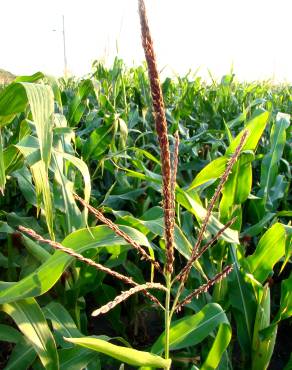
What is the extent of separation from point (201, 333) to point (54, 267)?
0.36m

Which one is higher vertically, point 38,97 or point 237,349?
point 38,97

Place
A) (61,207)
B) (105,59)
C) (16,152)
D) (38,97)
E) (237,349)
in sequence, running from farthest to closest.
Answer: (105,59), (237,349), (61,207), (16,152), (38,97)

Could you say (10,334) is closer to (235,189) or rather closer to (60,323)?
(60,323)

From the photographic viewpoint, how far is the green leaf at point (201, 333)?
2.92 ft

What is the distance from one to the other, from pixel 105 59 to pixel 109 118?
2639 mm

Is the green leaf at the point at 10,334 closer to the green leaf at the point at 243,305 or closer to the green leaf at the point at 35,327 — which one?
the green leaf at the point at 35,327

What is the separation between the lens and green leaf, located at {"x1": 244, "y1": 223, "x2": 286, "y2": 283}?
1.15 meters

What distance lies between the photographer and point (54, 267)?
0.80 metres

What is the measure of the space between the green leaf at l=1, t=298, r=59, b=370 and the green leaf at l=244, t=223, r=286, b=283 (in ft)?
1.83

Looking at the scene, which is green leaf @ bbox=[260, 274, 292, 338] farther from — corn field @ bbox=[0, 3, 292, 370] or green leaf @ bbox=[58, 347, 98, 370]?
green leaf @ bbox=[58, 347, 98, 370]

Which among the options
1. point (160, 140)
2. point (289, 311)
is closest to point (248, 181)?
point (289, 311)

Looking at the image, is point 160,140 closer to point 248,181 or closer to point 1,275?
Result: point 248,181

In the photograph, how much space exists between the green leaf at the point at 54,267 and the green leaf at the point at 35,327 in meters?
0.06

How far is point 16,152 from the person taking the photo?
111cm
